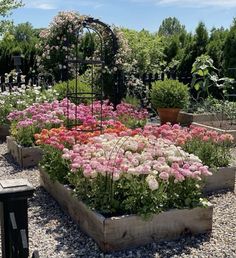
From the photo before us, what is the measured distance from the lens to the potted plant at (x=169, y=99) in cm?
781

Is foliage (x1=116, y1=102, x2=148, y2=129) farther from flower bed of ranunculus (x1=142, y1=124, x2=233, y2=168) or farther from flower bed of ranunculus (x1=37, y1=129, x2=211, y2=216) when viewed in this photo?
flower bed of ranunculus (x1=37, y1=129, x2=211, y2=216)

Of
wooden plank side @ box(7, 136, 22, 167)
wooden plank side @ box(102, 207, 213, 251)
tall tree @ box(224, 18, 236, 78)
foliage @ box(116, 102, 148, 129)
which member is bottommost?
wooden plank side @ box(102, 207, 213, 251)

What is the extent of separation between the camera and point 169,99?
780cm

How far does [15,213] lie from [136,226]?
3.97ft

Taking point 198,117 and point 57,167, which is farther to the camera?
point 198,117

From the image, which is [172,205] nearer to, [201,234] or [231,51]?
[201,234]

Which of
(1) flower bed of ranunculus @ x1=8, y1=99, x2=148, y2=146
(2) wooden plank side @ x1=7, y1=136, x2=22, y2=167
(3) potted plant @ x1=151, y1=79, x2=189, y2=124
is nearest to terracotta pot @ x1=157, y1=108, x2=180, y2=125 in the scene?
(3) potted plant @ x1=151, y1=79, x2=189, y2=124

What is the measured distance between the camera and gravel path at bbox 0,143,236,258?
9.77 feet

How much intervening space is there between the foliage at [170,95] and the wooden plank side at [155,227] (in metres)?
4.67

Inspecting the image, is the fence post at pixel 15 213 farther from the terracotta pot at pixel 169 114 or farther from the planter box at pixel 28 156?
the terracotta pot at pixel 169 114

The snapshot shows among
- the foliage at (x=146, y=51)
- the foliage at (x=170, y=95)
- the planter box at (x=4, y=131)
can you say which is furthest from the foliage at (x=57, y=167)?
the foliage at (x=146, y=51)

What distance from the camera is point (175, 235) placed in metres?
3.19

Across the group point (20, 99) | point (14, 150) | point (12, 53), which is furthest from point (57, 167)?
point (12, 53)

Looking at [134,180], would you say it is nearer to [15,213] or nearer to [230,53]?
[15,213]
